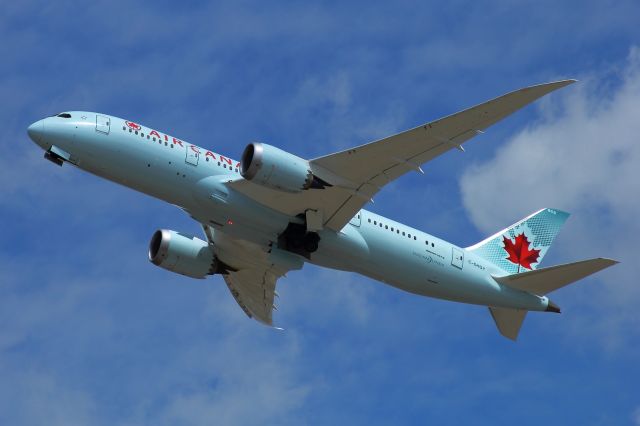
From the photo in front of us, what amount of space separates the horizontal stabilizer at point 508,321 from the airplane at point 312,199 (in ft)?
0.51

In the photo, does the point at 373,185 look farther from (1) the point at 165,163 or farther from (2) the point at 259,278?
(2) the point at 259,278

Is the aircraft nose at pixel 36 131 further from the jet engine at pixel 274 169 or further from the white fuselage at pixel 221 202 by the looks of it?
the jet engine at pixel 274 169

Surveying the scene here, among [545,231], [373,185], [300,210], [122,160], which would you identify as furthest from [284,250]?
A: [545,231]

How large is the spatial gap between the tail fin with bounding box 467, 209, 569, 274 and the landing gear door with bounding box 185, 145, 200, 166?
14.4 metres

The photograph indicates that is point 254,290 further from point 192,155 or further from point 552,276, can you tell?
point 552,276

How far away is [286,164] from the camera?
137ft

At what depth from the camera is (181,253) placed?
49906mm

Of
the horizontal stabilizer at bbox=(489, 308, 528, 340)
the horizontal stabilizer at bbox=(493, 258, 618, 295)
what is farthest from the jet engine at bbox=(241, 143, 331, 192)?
the horizontal stabilizer at bbox=(489, 308, 528, 340)

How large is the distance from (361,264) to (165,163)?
9.33 metres

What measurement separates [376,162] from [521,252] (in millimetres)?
12941

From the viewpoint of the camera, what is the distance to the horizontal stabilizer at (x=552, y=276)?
44438mm

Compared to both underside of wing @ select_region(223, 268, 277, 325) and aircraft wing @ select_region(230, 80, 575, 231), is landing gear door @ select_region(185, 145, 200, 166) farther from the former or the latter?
underside of wing @ select_region(223, 268, 277, 325)

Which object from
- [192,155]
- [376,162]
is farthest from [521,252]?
[192,155]

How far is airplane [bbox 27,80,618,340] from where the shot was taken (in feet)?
136
